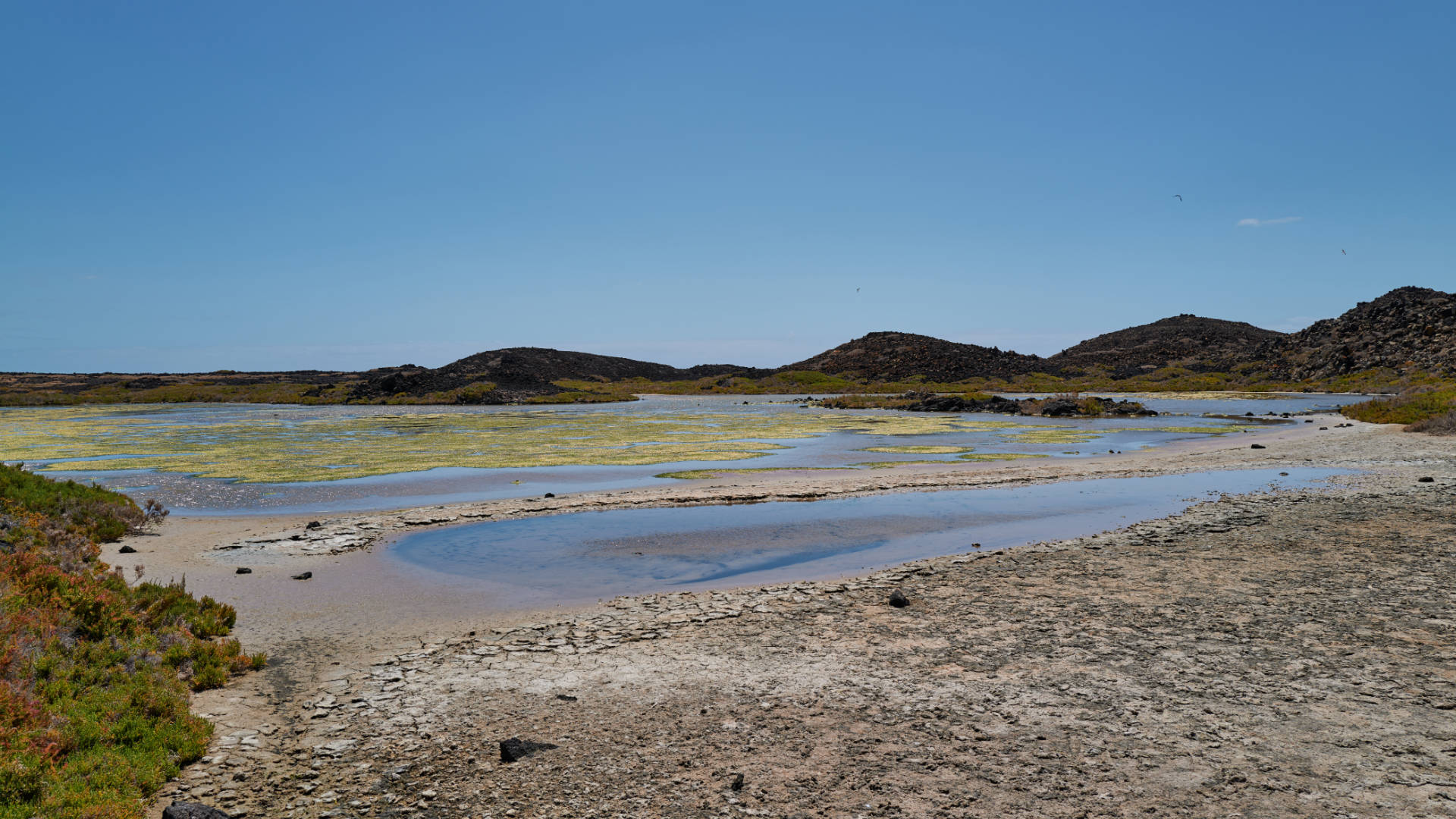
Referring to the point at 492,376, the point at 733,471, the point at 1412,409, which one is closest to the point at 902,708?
the point at 733,471

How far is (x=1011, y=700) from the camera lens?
891cm

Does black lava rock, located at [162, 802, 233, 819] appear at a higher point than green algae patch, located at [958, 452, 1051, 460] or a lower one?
lower

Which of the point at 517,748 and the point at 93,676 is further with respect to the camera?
the point at 93,676

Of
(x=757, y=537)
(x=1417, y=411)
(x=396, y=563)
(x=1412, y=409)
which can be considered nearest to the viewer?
(x=396, y=563)

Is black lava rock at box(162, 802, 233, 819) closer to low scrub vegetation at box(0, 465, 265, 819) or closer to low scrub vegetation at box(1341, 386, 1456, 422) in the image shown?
low scrub vegetation at box(0, 465, 265, 819)

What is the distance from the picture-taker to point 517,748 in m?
7.83

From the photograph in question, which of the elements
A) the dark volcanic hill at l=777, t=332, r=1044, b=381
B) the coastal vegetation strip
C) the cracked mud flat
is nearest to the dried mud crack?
the cracked mud flat

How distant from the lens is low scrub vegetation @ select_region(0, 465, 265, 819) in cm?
676

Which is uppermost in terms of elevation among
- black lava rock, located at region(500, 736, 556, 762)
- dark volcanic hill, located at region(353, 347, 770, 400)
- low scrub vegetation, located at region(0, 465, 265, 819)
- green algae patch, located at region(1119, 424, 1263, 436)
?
dark volcanic hill, located at region(353, 347, 770, 400)

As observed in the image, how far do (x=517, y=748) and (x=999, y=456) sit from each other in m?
34.1

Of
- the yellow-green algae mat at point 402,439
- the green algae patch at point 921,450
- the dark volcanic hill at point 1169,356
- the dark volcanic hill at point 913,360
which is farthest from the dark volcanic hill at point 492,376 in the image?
the green algae patch at point 921,450

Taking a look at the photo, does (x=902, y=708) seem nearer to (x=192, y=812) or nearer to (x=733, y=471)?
(x=192, y=812)

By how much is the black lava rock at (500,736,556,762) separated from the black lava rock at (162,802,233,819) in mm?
2355

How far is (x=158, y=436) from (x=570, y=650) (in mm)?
57671
